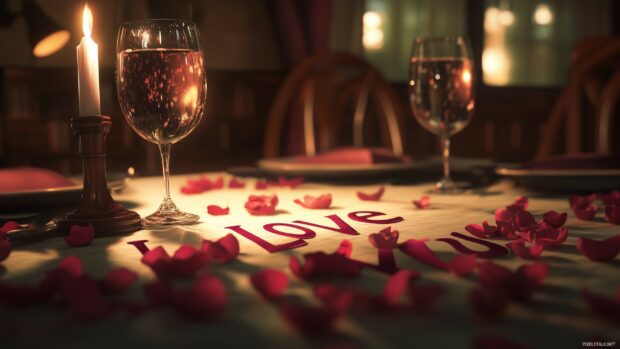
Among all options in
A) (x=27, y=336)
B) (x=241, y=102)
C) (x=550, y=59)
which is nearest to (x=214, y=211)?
(x=27, y=336)

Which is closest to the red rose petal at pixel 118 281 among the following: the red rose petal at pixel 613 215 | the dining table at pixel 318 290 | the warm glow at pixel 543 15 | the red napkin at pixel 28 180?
the dining table at pixel 318 290

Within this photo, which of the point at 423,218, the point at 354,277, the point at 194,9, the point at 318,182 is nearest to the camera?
the point at 354,277

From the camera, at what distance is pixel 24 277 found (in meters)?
0.43

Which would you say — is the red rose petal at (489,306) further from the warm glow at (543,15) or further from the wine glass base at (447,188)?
the warm glow at (543,15)

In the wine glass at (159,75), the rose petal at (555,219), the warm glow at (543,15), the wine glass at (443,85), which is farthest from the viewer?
the warm glow at (543,15)

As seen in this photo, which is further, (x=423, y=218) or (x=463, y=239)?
(x=423, y=218)

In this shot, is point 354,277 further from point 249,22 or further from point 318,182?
point 249,22

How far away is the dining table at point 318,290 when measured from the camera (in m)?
0.29

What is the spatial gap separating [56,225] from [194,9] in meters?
3.95

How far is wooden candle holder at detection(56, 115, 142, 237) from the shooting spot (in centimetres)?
60

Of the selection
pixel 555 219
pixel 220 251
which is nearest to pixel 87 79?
pixel 220 251

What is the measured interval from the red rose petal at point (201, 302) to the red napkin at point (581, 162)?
723mm

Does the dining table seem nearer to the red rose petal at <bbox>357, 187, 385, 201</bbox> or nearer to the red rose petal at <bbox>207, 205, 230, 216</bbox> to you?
the red rose petal at <bbox>207, 205, 230, 216</bbox>

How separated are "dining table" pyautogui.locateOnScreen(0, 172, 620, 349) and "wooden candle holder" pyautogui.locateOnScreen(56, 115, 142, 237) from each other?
2cm
